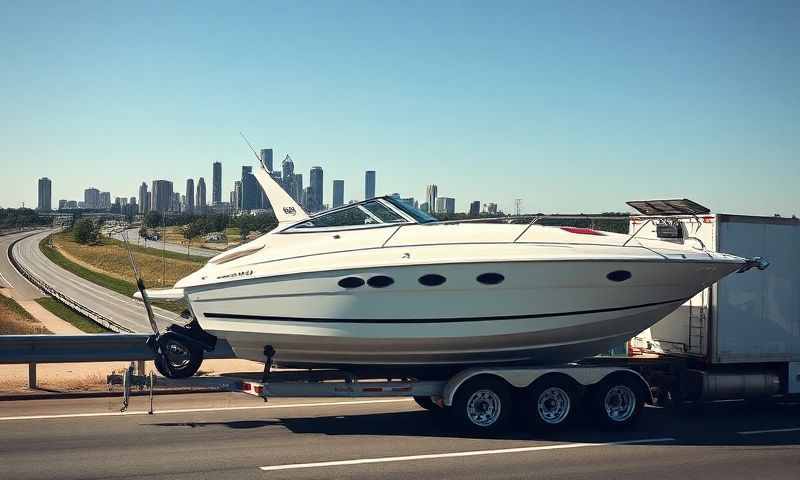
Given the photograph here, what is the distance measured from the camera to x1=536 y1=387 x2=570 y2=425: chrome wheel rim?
31.1ft

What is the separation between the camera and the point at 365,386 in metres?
9.29

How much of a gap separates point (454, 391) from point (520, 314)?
4.09 ft

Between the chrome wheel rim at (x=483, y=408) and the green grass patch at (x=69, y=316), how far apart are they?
2380 centimetres

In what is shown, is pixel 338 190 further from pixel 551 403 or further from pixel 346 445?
pixel 346 445

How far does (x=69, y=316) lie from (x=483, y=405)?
30.6 m

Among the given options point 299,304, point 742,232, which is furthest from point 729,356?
point 299,304

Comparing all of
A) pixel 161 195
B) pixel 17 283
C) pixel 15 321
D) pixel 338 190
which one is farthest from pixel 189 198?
pixel 338 190

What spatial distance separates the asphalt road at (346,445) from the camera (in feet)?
25.3

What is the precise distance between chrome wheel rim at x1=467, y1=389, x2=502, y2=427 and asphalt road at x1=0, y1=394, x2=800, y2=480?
0.80ft

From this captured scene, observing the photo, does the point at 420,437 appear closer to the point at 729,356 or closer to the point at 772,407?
the point at 729,356

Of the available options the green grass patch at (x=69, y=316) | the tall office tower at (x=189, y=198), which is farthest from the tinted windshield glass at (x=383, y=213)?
the tall office tower at (x=189, y=198)

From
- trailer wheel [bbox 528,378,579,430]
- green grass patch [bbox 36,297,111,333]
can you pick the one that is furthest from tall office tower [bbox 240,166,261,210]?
green grass patch [bbox 36,297,111,333]

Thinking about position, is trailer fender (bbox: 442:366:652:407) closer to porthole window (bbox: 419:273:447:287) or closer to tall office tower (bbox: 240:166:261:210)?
porthole window (bbox: 419:273:447:287)

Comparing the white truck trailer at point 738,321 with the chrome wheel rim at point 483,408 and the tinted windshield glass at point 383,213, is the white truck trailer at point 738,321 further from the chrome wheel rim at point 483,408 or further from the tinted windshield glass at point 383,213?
the tinted windshield glass at point 383,213
